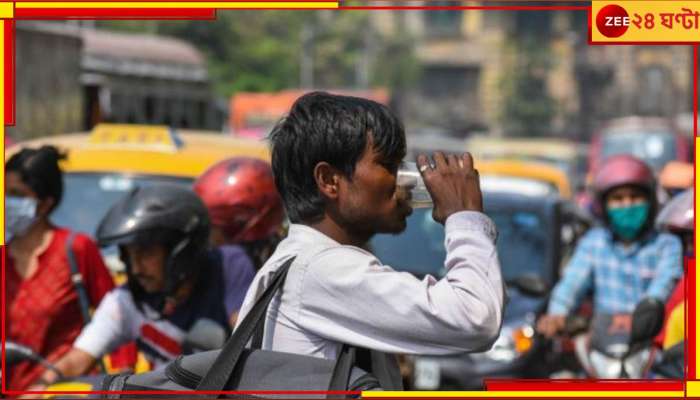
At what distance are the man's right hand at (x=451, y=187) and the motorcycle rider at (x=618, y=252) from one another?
422 centimetres

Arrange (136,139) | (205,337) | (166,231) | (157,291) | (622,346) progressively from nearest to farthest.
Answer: (205,337)
(157,291)
(166,231)
(622,346)
(136,139)

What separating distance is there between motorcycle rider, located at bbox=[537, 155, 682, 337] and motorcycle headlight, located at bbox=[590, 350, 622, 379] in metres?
0.25

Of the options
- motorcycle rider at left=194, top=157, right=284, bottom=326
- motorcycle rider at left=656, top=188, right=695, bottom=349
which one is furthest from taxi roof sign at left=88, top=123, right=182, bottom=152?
motorcycle rider at left=656, top=188, right=695, bottom=349

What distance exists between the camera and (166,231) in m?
4.95

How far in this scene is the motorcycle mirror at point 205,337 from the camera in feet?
12.9

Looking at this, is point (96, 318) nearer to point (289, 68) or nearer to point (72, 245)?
point (72, 245)

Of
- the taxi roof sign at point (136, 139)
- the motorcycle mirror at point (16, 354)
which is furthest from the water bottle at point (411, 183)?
the taxi roof sign at point (136, 139)

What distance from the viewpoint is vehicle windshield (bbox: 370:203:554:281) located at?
28.9 feet

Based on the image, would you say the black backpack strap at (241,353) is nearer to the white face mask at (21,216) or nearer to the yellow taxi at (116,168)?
the white face mask at (21,216)

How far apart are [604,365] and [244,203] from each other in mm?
1730

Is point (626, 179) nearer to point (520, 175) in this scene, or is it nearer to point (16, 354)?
point (16, 354)

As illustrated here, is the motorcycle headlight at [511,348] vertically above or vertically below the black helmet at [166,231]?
below

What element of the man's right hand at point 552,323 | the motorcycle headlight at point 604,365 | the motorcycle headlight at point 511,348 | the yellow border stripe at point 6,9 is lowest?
the motorcycle headlight at point 511,348

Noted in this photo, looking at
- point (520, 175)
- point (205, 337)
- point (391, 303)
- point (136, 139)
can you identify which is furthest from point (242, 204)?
point (520, 175)
